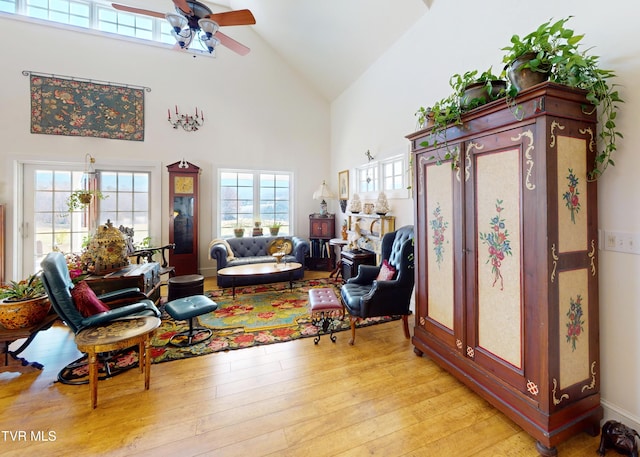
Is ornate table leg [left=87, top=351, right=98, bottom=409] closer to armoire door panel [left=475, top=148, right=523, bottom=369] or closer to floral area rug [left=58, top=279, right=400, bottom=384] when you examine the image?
floral area rug [left=58, top=279, right=400, bottom=384]

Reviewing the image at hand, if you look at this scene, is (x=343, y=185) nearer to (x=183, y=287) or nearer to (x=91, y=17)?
(x=183, y=287)

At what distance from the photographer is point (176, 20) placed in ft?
Answer: 8.74

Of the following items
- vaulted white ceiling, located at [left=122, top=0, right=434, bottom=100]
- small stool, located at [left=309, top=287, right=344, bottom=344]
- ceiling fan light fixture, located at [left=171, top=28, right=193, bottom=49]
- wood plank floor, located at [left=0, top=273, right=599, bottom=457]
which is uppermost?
vaulted white ceiling, located at [left=122, top=0, right=434, bottom=100]

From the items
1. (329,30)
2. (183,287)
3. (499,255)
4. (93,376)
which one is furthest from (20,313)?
(329,30)

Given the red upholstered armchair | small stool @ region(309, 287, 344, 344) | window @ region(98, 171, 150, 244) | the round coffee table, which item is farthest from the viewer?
window @ region(98, 171, 150, 244)

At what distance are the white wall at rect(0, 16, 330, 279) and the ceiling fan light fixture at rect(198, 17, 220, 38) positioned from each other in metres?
2.67

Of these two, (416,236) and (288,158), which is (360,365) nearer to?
(416,236)

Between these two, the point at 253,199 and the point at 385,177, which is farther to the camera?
the point at 253,199

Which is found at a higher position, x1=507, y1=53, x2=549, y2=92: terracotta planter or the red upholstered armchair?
x1=507, y1=53, x2=549, y2=92: terracotta planter

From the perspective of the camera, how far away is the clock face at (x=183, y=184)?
195 inches

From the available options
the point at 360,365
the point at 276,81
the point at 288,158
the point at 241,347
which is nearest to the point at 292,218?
the point at 288,158

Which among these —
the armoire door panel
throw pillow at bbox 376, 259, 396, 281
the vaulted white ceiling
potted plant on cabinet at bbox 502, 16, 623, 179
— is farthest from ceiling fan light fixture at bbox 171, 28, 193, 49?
throw pillow at bbox 376, 259, 396, 281

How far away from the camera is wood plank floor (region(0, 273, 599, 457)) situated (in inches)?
59.9

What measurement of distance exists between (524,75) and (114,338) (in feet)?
9.89
